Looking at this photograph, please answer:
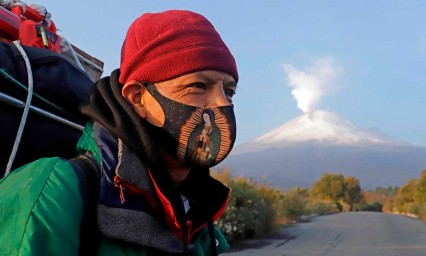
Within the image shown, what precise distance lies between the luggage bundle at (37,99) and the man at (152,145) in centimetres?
14

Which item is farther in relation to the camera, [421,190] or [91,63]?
[421,190]

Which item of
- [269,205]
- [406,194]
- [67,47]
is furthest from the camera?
[406,194]

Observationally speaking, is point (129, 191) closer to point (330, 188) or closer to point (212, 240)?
point (212, 240)

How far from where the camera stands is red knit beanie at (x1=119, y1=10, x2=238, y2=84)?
4.36 ft

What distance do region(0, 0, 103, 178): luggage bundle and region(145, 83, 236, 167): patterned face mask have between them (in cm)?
27

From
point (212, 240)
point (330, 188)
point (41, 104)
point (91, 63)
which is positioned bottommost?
point (212, 240)

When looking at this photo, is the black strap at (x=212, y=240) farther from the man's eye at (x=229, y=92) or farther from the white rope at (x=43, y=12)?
the white rope at (x=43, y=12)

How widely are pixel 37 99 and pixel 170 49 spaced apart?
15.4 inches

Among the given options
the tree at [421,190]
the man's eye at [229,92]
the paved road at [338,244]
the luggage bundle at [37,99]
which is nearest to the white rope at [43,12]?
the luggage bundle at [37,99]

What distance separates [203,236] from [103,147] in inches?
19.1

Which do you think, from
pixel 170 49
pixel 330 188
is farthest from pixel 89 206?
pixel 330 188

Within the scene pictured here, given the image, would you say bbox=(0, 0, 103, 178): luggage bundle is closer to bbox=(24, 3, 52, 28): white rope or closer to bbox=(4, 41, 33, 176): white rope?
bbox=(4, 41, 33, 176): white rope

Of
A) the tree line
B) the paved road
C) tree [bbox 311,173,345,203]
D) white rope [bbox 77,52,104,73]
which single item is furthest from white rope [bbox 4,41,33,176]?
tree [bbox 311,173,345,203]

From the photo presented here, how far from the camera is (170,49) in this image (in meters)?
1.34
